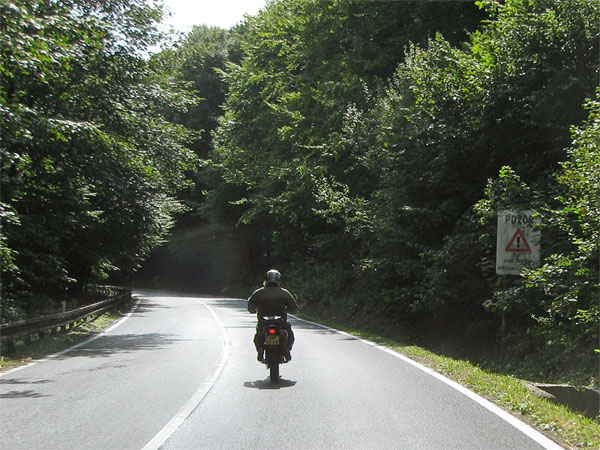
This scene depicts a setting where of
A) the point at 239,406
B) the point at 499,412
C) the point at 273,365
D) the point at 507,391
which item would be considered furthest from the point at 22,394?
the point at 507,391

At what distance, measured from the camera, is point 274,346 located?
Result: 961 cm

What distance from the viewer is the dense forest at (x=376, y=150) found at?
1277 cm

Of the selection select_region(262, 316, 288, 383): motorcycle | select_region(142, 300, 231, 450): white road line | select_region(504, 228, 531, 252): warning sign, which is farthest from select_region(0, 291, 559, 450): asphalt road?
select_region(504, 228, 531, 252): warning sign

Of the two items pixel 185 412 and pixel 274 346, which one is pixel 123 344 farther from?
pixel 185 412

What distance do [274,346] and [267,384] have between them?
0.56 metres

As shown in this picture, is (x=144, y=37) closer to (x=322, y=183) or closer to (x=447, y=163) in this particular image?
(x=322, y=183)

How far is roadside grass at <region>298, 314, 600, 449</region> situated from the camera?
6.54 meters

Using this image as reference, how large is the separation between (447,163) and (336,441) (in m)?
12.9

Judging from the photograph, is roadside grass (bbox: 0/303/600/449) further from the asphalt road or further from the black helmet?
the black helmet

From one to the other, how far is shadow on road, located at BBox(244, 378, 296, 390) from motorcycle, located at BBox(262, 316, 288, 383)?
12 cm

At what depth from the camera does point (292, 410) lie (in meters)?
7.61

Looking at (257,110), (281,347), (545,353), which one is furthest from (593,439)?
(257,110)

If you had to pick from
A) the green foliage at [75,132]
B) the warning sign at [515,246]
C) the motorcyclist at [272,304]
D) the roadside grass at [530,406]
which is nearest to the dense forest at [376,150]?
the green foliage at [75,132]

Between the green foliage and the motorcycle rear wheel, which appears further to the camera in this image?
the green foliage
